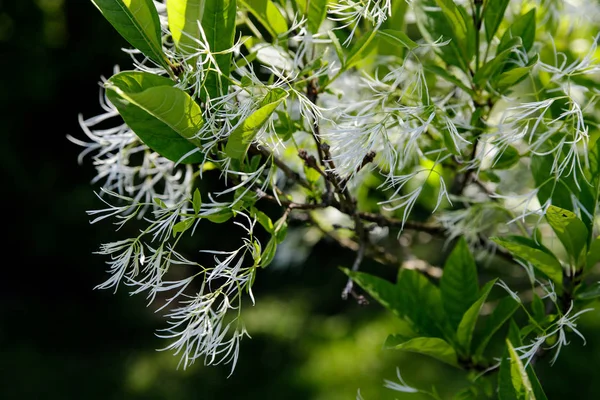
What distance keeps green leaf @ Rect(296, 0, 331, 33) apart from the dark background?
216 centimetres

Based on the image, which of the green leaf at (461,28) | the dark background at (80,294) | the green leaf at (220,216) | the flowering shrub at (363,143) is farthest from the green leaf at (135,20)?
the dark background at (80,294)

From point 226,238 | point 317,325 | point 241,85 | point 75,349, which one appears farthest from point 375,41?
point 226,238

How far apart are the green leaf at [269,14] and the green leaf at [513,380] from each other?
332 mm

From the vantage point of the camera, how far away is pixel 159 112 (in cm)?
42

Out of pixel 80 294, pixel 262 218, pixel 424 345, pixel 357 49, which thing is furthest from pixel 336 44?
pixel 80 294

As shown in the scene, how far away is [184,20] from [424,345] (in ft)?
1.06

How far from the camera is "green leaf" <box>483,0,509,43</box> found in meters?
0.57

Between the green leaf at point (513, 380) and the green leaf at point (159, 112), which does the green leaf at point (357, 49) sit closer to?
the green leaf at point (159, 112)

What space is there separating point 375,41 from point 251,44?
0.41 feet

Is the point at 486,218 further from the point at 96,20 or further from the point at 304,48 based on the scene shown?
the point at 96,20

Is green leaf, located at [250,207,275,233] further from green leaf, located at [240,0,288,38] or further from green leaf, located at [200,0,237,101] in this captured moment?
green leaf, located at [240,0,288,38]

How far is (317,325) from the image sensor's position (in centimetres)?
312

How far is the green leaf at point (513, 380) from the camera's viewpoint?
429 millimetres

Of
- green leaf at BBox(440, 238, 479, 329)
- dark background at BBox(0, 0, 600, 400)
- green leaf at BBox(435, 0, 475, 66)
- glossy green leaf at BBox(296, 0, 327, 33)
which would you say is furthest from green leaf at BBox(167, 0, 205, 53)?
dark background at BBox(0, 0, 600, 400)
